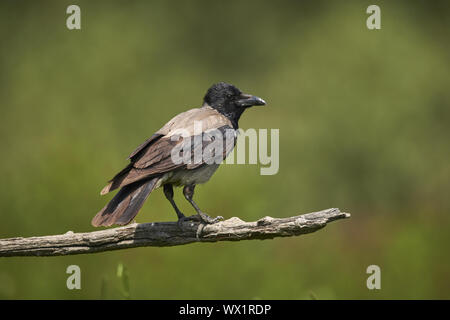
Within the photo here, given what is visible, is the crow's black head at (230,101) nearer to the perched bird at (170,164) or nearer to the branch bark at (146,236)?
the perched bird at (170,164)

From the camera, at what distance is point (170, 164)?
4.22 metres

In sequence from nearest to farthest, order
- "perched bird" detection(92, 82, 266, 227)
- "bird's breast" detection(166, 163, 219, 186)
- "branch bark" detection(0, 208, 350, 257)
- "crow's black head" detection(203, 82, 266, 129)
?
"branch bark" detection(0, 208, 350, 257)
"perched bird" detection(92, 82, 266, 227)
"bird's breast" detection(166, 163, 219, 186)
"crow's black head" detection(203, 82, 266, 129)

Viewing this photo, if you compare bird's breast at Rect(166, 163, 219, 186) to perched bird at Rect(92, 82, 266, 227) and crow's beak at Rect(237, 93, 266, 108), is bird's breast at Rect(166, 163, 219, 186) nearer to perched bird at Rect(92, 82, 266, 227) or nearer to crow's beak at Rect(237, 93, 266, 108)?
perched bird at Rect(92, 82, 266, 227)

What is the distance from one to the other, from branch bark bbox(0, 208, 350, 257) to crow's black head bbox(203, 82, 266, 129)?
1.17 meters

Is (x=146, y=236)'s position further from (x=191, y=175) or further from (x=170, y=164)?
(x=191, y=175)

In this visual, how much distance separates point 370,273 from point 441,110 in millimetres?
3308

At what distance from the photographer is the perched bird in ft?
13.4

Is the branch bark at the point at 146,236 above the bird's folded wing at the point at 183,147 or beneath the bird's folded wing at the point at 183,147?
beneath

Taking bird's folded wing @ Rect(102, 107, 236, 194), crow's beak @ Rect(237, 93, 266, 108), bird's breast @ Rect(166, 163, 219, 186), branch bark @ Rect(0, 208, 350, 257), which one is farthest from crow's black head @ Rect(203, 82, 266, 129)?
branch bark @ Rect(0, 208, 350, 257)

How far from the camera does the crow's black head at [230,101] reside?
514 cm

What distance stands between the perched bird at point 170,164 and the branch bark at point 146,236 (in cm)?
13

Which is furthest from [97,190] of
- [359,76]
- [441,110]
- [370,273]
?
[441,110]

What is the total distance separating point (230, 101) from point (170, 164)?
1.16 meters

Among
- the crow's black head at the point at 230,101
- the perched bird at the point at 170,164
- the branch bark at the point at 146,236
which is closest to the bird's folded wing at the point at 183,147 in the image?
the perched bird at the point at 170,164
